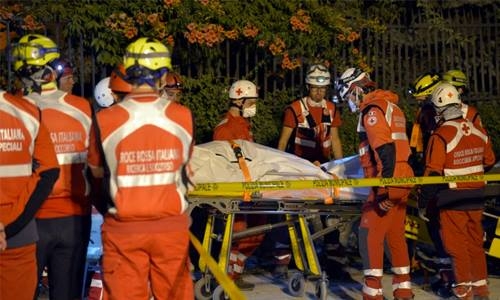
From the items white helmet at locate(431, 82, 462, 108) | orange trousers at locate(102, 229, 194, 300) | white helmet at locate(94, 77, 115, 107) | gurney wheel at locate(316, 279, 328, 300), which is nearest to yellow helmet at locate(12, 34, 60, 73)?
orange trousers at locate(102, 229, 194, 300)

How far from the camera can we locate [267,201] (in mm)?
8656

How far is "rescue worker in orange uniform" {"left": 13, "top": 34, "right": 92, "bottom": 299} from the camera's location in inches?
259

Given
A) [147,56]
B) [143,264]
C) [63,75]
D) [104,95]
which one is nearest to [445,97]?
[104,95]

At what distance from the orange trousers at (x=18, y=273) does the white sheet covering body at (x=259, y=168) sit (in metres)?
2.79

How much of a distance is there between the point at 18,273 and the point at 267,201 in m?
3.26

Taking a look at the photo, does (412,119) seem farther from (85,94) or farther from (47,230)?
(47,230)

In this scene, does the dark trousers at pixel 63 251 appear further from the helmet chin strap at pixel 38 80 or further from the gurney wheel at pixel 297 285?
the gurney wheel at pixel 297 285

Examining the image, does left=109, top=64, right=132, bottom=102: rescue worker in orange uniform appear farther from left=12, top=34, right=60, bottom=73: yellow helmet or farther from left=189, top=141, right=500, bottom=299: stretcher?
left=189, top=141, right=500, bottom=299: stretcher

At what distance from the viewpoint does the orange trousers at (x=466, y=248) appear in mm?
8906

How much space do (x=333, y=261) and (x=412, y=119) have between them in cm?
332

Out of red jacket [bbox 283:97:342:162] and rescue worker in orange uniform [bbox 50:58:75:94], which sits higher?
rescue worker in orange uniform [bbox 50:58:75:94]

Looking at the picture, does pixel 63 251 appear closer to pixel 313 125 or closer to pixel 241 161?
pixel 241 161

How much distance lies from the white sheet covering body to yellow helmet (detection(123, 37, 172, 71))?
250 cm

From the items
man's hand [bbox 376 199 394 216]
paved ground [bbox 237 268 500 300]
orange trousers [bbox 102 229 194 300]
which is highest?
orange trousers [bbox 102 229 194 300]
